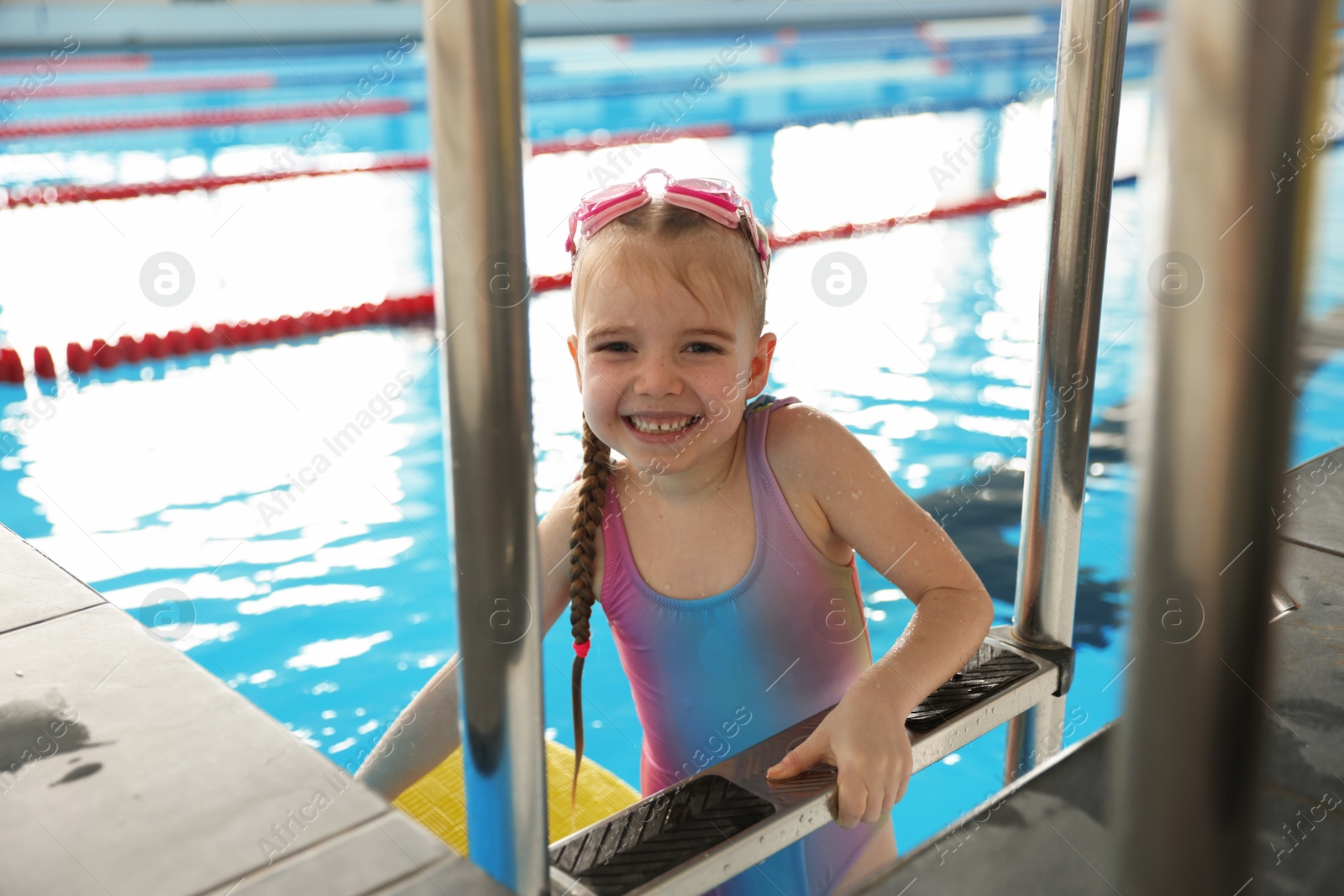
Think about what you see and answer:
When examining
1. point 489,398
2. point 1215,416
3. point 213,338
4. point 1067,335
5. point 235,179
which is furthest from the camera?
point 235,179

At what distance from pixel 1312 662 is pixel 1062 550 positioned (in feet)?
0.86

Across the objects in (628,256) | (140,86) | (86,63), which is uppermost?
(86,63)

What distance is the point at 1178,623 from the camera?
0.25 m

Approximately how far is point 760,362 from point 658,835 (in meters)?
0.68

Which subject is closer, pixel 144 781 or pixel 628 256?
pixel 144 781

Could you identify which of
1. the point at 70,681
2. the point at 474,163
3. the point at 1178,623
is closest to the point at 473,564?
the point at 474,163

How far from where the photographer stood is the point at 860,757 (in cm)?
93

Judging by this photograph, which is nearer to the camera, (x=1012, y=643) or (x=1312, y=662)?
(x=1312, y=662)

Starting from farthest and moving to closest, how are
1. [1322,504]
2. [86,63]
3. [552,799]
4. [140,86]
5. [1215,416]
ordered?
1. [86,63]
2. [140,86]
3. [552,799]
4. [1322,504]
5. [1215,416]

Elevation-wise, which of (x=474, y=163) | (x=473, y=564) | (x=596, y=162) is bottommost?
(x=473, y=564)

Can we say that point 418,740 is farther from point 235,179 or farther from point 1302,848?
point 235,179

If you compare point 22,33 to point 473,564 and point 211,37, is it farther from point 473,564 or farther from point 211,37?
point 473,564

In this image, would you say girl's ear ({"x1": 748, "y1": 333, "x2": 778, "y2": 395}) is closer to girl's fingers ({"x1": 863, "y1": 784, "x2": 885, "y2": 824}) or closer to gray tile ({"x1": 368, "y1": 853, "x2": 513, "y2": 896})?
girl's fingers ({"x1": 863, "y1": 784, "x2": 885, "y2": 824})

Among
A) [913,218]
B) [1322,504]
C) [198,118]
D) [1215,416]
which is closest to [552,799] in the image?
[1322,504]
